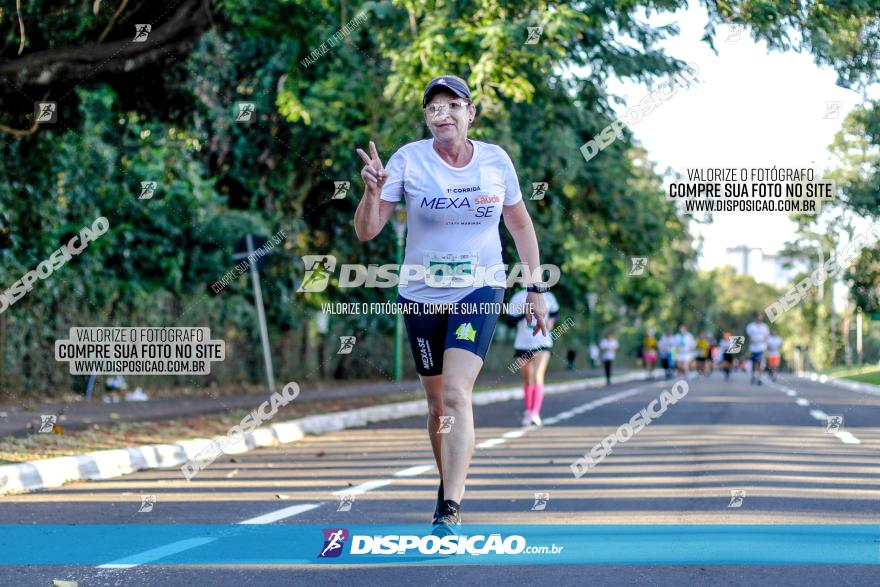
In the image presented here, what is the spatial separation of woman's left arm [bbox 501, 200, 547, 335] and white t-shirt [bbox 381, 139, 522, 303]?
0.26m

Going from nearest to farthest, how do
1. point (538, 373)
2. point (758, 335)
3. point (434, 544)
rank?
point (434, 544)
point (538, 373)
point (758, 335)

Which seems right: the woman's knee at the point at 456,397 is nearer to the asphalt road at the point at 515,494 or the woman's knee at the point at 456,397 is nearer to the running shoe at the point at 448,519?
the running shoe at the point at 448,519

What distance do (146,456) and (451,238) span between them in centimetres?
647

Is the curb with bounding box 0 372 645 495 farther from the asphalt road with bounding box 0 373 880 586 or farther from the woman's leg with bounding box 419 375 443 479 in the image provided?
the woman's leg with bounding box 419 375 443 479

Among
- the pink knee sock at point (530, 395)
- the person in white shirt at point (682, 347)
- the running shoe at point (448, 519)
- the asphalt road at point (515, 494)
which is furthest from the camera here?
the person in white shirt at point (682, 347)

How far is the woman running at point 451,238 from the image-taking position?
22.4 feet

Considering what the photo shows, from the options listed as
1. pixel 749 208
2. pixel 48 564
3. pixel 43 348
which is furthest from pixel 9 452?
pixel 749 208

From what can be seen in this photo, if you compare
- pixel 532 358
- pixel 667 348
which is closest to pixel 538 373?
pixel 532 358

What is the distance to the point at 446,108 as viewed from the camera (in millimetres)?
6836

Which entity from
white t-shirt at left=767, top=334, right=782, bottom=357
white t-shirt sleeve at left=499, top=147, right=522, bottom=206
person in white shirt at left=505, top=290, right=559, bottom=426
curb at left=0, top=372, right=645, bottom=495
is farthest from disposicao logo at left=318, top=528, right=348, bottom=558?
white t-shirt at left=767, top=334, right=782, bottom=357

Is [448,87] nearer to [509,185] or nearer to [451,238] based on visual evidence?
[509,185]

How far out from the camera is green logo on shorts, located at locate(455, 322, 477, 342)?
6930 millimetres

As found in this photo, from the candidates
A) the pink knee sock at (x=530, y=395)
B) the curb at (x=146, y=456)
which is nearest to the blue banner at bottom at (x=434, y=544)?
the curb at (x=146, y=456)

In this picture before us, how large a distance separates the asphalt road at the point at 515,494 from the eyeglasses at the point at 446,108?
2161 mm
